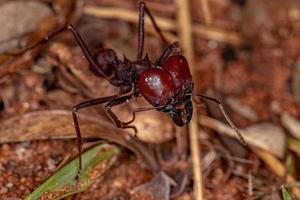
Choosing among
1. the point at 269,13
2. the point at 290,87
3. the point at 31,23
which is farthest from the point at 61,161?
the point at 269,13

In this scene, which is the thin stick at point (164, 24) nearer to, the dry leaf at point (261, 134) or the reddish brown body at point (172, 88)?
the dry leaf at point (261, 134)

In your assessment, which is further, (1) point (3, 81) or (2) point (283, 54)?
(2) point (283, 54)

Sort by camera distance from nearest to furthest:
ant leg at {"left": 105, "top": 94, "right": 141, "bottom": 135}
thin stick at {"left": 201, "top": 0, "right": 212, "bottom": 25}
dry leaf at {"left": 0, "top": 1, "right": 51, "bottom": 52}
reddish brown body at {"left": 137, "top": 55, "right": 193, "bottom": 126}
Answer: reddish brown body at {"left": 137, "top": 55, "right": 193, "bottom": 126} → ant leg at {"left": 105, "top": 94, "right": 141, "bottom": 135} → dry leaf at {"left": 0, "top": 1, "right": 51, "bottom": 52} → thin stick at {"left": 201, "top": 0, "right": 212, "bottom": 25}

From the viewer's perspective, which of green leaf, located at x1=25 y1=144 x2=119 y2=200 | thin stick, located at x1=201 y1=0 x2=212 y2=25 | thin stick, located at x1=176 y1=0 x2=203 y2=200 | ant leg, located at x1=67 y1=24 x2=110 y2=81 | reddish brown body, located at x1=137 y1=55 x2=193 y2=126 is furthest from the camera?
thin stick, located at x1=201 y1=0 x2=212 y2=25

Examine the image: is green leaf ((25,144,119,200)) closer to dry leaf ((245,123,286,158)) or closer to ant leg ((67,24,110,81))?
ant leg ((67,24,110,81))

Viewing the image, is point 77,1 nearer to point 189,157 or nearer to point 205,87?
point 205,87

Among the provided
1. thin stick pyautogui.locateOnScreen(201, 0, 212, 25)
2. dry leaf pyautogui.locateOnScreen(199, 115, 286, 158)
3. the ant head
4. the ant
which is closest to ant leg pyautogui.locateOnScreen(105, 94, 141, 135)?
the ant

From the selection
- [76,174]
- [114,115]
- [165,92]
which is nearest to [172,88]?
[165,92]
